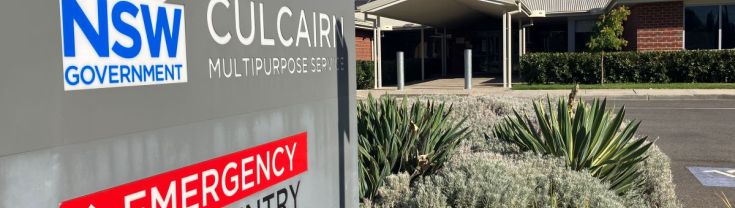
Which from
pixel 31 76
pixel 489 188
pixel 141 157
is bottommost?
pixel 489 188

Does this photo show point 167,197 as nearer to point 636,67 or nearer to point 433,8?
point 636,67

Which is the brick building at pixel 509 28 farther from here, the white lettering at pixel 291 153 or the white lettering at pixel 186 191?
the white lettering at pixel 186 191

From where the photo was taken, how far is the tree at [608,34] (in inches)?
779

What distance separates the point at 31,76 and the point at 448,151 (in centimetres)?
418

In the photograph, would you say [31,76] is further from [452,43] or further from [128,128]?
[452,43]

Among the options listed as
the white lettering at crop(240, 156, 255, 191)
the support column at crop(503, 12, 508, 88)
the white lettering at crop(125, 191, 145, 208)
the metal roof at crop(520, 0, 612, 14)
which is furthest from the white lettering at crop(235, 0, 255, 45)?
the metal roof at crop(520, 0, 612, 14)

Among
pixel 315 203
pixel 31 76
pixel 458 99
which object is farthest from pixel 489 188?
pixel 458 99

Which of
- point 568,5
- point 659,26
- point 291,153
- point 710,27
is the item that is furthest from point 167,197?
point 568,5

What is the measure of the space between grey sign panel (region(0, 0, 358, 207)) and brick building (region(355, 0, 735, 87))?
56.6 feet

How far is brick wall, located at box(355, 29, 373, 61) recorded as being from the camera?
3008cm

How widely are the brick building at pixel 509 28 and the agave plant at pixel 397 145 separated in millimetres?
14546

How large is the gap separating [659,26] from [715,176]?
591 inches

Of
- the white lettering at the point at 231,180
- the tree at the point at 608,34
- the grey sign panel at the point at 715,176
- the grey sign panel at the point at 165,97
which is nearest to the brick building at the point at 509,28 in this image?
the tree at the point at 608,34

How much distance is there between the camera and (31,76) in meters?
1.58
